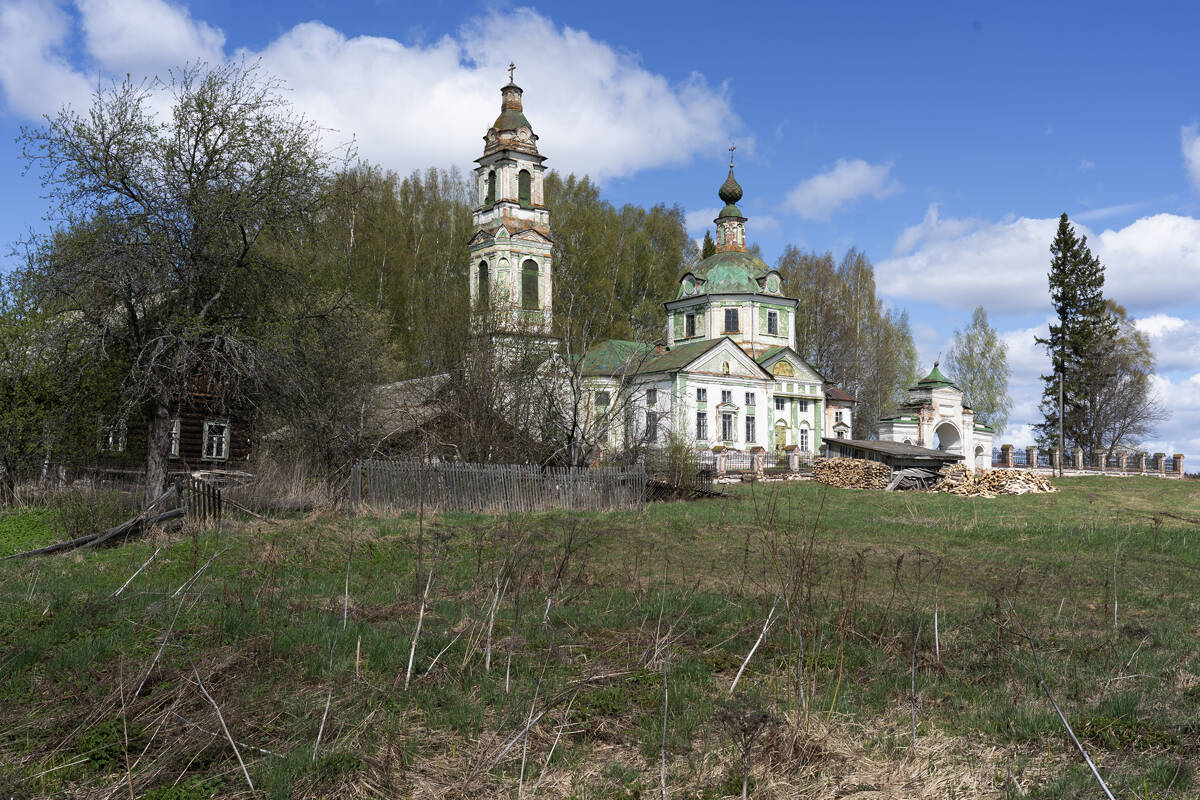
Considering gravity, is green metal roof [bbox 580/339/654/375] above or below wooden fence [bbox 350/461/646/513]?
above

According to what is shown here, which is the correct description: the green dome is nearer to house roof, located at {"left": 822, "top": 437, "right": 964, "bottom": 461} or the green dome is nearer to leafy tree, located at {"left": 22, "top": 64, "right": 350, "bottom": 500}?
house roof, located at {"left": 822, "top": 437, "right": 964, "bottom": 461}

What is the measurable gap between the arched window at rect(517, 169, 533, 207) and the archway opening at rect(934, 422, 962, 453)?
2450 cm

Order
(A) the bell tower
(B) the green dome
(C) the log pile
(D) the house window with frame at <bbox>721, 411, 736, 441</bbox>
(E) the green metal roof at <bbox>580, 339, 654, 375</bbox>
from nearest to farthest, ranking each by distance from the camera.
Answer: (C) the log pile
(A) the bell tower
(E) the green metal roof at <bbox>580, 339, 654, 375</bbox>
(D) the house window with frame at <bbox>721, 411, 736, 441</bbox>
(B) the green dome

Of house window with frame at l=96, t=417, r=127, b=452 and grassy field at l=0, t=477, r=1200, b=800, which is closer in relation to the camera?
grassy field at l=0, t=477, r=1200, b=800

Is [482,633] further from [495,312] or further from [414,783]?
[495,312]

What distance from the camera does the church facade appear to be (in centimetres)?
4050

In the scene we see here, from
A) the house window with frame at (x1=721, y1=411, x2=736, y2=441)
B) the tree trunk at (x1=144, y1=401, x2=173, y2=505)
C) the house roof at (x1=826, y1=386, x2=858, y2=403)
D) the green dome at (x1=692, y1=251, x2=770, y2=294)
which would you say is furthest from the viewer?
the house roof at (x1=826, y1=386, x2=858, y2=403)

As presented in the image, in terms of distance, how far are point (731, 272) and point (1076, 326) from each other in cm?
1828

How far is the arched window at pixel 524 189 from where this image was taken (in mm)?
41156

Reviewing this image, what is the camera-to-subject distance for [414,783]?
459 cm

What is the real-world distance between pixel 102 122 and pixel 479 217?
23.0m

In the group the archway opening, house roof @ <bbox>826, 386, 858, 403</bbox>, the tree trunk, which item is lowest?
the tree trunk

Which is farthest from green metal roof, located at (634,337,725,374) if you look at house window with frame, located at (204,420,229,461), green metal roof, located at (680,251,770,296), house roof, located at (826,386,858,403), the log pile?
house window with frame, located at (204,420,229,461)

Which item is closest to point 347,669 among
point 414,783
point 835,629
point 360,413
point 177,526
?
point 414,783
